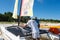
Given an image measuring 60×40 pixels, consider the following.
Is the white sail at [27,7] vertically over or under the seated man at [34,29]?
over

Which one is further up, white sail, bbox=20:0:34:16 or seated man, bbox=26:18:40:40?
white sail, bbox=20:0:34:16

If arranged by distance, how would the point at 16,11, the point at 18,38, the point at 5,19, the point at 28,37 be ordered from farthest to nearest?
1. the point at 5,19
2. the point at 16,11
3. the point at 28,37
4. the point at 18,38

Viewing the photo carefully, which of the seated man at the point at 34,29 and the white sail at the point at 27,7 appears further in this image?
the white sail at the point at 27,7

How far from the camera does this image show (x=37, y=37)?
5.55m

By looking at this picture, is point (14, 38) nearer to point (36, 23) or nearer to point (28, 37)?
point (28, 37)

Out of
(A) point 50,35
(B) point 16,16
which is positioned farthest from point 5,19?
(A) point 50,35

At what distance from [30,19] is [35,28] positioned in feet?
1.18

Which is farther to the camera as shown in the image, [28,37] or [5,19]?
[5,19]

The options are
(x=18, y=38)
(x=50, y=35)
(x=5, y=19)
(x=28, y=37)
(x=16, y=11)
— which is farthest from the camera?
(x=5, y=19)

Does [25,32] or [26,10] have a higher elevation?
[26,10]

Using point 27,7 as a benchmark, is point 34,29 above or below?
below

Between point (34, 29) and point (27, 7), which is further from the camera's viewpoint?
point (27, 7)

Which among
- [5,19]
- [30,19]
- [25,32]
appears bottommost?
[5,19]

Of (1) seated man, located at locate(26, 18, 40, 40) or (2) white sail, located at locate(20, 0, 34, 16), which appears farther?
(2) white sail, located at locate(20, 0, 34, 16)
